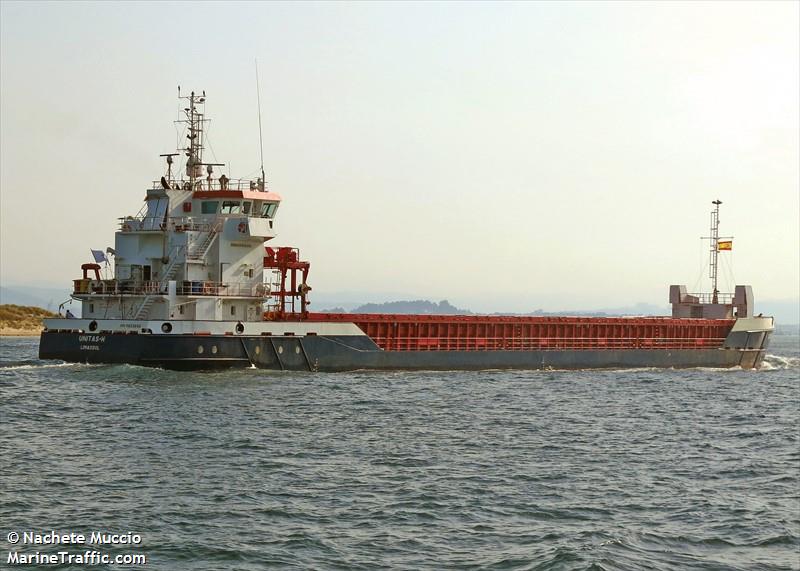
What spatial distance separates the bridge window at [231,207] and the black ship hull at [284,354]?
627 centimetres

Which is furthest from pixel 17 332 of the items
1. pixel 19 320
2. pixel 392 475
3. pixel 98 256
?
pixel 392 475

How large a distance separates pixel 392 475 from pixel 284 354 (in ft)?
72.8

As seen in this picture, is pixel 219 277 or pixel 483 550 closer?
pixel 483 550

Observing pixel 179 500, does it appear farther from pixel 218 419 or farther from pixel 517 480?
pixel 218 419

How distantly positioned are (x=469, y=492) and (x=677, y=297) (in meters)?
51.0

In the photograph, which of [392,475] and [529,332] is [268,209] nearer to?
[529,332]

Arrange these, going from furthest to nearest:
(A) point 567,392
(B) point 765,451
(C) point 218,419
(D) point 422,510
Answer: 1. (A) point 567,392
2. (C) point 218,419
3. (B) point 765,451
4. (D) point 422,510

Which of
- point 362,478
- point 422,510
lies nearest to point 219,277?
point 362,478

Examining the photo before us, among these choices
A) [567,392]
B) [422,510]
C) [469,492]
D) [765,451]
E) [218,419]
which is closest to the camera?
[422,510]

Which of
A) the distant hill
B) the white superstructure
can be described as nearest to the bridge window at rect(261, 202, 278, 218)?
the white superstructure

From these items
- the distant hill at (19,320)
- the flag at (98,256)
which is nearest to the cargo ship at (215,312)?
the flag at (98,256)

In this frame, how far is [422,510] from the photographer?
19062 millimetres

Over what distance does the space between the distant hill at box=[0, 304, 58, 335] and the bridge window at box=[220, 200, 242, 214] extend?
55560 millimetres

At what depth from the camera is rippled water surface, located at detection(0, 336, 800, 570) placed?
54.9ft
